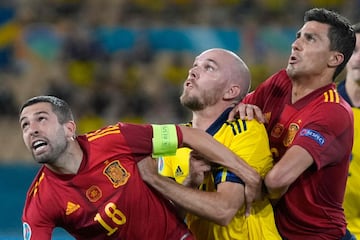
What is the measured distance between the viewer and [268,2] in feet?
43.3

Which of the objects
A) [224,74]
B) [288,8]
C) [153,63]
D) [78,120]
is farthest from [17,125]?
[224,74]

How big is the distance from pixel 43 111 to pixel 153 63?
26.5 ft

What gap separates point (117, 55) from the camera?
12.5 meters

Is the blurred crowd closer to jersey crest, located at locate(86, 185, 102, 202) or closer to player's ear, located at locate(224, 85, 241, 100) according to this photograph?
player's ear, located at locate(224, 85, 241, 100)

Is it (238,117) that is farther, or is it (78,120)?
(78,120)

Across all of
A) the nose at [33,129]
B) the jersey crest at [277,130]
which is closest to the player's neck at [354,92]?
the jersey crest at [277,130]

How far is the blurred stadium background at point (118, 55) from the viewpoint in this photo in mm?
12133

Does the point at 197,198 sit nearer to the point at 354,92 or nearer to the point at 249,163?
the point at 249,163

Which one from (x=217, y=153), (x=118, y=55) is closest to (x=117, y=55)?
(x=118, y=55)

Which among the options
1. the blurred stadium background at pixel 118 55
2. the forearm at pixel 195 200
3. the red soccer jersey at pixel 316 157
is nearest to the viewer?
the forearm at pixel 195 200

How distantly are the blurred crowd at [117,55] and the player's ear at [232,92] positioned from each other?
22.6 ft

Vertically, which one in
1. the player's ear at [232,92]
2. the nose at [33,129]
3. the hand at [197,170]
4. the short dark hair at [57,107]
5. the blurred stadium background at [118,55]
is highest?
the blurred stadium background at [118,55]

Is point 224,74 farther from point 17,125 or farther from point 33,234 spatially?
point 17,125

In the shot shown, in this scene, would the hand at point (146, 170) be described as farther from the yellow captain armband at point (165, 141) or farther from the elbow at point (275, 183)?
the elbow at point (275, 183)
